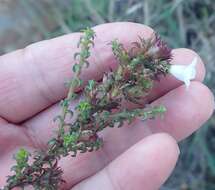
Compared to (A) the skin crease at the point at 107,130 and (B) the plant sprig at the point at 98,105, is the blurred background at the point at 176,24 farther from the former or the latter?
(B) the plant sprig at the point at 98,105

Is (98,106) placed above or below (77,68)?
below

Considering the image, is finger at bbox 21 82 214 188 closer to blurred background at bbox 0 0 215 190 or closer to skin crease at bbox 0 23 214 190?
skin crease at bbox 0 23 214 190

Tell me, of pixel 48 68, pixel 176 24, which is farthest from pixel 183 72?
pixel 176 24

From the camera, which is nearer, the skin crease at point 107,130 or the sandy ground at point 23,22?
the skin crease at point 107,130

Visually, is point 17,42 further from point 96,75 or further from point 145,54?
point 145,54

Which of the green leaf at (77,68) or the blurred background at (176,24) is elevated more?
the green leaf at (77,68)

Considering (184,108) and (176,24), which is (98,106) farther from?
(176,24)

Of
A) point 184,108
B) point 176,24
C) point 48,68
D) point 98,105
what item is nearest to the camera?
point 98,105

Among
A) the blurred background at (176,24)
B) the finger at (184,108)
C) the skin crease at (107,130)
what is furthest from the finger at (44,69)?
the blurred background at (176,24)
